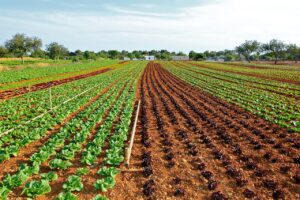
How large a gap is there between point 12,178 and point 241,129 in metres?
10.1

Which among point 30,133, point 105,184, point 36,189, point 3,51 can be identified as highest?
point 3,51

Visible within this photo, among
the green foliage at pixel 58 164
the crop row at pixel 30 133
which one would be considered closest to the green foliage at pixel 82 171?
the green foliage at pixel 58 164

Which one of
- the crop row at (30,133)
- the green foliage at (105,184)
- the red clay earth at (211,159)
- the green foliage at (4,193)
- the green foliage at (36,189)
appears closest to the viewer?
the green foliage at (4,193)

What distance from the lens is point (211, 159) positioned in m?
9.19

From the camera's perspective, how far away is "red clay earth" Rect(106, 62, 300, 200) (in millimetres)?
7070

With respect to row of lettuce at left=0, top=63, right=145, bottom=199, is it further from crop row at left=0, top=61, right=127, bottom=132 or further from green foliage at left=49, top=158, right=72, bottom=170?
crop row at left=0, top=61, right=127, bottom=132

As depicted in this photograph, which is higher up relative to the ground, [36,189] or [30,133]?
[30,133]

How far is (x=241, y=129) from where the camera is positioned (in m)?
12.6

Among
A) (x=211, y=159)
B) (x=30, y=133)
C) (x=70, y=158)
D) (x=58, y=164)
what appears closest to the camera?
(x=58, y=164)

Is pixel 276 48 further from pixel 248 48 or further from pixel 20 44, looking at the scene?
pixel 20 44

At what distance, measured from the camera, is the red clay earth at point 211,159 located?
707cm

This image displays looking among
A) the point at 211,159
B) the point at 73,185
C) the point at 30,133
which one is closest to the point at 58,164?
the point at 73,185

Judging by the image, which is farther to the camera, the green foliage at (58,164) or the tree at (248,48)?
the tree at (248,48)

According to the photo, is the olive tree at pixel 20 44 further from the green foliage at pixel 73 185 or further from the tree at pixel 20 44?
the green foliage at pixel 73 185
